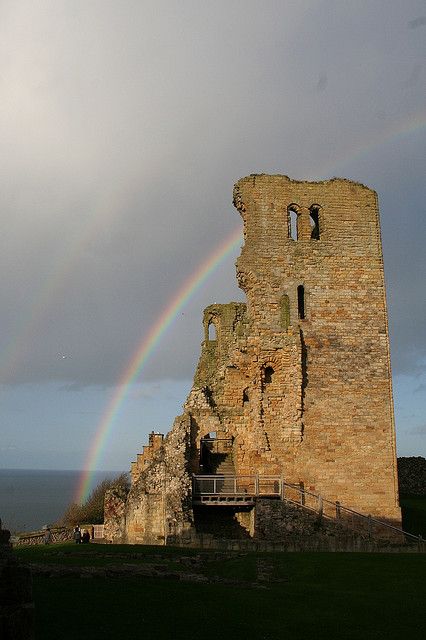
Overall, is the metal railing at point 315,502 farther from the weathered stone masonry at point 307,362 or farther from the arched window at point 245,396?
the arched window at point 245,396

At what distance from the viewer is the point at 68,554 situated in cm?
1558

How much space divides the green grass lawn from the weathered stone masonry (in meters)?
7.50

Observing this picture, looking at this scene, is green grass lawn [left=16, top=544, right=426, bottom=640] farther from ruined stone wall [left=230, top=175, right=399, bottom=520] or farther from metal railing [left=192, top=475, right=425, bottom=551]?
ruined stone wall [left=230, top=175, right=399, bottom=520]

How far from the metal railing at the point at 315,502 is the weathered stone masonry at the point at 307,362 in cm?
35

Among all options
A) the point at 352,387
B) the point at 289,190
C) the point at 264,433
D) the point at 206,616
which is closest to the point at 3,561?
the point at 206,616

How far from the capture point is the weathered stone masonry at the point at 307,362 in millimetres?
23219

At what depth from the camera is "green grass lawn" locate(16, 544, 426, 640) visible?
8.97 metres

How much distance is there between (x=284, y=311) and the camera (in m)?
24.7

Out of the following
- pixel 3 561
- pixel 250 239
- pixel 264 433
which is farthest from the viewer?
pixel 250 239

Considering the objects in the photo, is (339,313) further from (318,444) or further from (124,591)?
(124,591)

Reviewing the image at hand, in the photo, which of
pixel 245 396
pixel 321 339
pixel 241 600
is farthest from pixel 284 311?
pixel 241 600

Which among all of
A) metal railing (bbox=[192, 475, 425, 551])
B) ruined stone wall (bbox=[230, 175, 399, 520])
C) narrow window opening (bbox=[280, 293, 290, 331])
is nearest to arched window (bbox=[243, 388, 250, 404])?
ruined stone wall (bbox=[230, 175, 399, 520])

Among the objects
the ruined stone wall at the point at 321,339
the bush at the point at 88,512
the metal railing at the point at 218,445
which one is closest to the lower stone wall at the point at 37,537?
the metal railing at the point at 218,445

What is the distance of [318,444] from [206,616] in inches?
563
